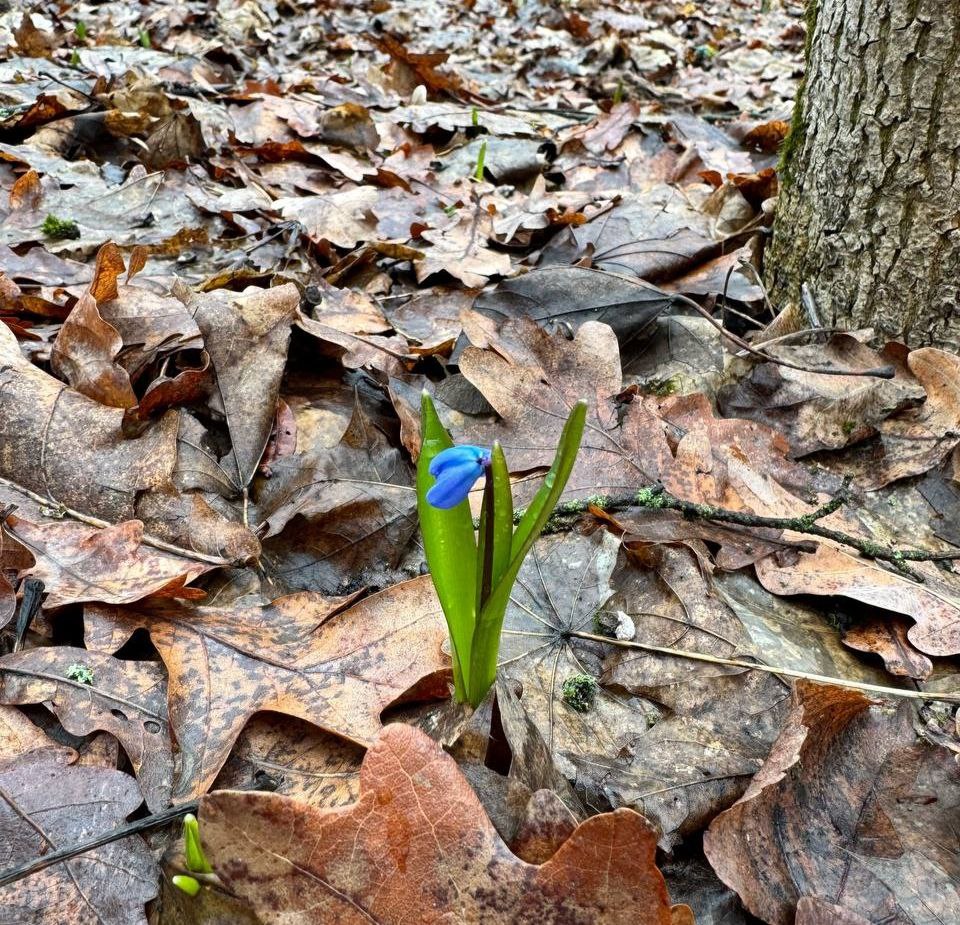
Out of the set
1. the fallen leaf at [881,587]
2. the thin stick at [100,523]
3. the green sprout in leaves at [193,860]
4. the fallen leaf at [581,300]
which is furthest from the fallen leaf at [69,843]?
the fallen leaf at [581,300]

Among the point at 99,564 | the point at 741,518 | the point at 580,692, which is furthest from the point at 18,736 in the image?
the point at 741,518

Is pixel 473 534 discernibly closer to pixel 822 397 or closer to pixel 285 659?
pixel 285 659

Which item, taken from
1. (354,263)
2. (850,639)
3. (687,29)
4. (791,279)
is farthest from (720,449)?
(687,29)

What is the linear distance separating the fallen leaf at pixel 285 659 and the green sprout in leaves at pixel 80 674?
0.06 meters

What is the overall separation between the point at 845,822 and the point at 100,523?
1534 millimetres

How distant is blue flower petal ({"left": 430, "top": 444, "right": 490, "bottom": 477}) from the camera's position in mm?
1007

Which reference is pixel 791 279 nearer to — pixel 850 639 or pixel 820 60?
pixel 820 60

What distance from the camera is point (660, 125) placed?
15.3 feet

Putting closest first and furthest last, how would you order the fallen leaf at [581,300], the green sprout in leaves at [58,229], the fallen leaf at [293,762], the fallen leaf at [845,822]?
the fallen leaf at [845,822] < the fallen leaf at [293,762] < the fallen leaf at [581,300] < the green sprout in leaves at [58,229]

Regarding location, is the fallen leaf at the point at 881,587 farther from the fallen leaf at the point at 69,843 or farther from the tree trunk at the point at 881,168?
the fallen leaf at the point at 69,843

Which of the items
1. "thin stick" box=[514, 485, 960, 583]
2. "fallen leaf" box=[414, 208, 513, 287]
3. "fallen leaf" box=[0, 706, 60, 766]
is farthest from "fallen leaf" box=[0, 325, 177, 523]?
"fallen leaf" box=[414, 208, 513, 287]

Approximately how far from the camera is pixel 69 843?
1079 millimetres

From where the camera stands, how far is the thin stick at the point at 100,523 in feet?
5.19

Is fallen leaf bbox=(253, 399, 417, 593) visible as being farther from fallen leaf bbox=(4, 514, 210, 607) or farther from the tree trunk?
the tree trunk
